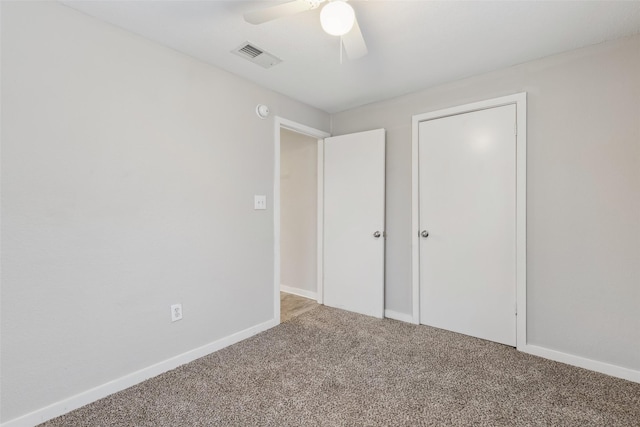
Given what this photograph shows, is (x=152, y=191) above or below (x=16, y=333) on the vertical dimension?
above

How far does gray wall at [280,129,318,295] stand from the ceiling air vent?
4.50ft

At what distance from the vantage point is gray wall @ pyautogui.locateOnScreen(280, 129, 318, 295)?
3.61m

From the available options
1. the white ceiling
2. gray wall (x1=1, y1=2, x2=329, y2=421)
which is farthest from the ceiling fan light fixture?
gray wall (x1=1, y1=2, x2=329, y2=421)

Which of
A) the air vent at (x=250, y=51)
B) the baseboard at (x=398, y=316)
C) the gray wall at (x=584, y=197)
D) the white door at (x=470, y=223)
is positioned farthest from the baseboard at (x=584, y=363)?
the air vent at (x=250, y=51)

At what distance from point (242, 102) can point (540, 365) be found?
3056 millimetres

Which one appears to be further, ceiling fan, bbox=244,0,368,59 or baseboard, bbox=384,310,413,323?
baseboard, bbox=384,310,413,323

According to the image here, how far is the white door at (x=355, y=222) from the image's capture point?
9.88 feet

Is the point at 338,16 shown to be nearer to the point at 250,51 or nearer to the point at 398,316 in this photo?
the point at 250,51

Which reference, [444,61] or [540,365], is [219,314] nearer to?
[540,365]

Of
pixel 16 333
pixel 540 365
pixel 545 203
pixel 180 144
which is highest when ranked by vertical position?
pixel 180 144

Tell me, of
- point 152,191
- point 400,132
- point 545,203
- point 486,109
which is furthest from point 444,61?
point 152,191

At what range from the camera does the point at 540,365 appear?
6.83 ft

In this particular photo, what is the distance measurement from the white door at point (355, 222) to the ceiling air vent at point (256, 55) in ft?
4.01

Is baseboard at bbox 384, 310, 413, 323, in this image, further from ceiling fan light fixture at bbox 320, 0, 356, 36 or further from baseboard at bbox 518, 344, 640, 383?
ceiling fan light fixture at bbox 320, 0, 356, 36
